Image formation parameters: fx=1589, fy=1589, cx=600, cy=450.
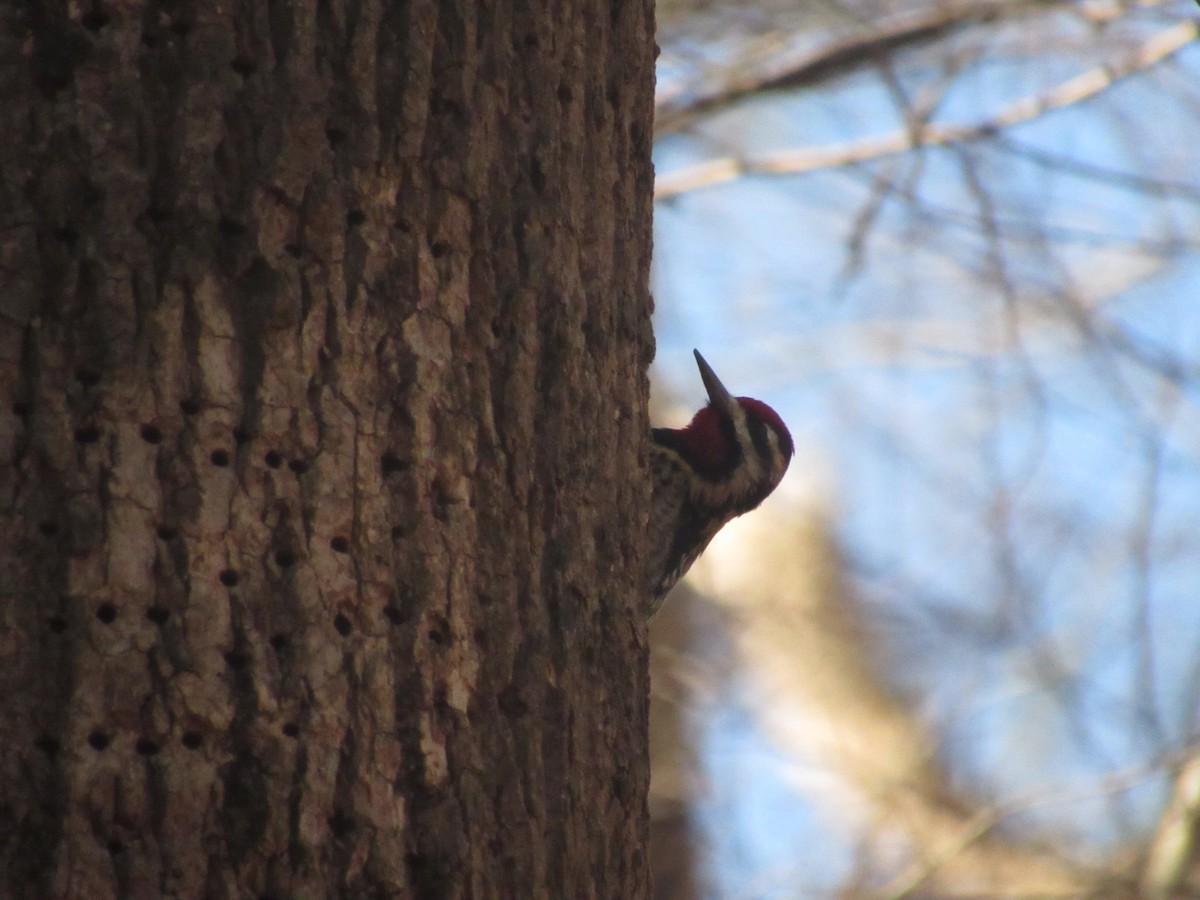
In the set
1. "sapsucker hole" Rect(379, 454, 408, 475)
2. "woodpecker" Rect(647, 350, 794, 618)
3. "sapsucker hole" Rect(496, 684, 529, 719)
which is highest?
"woodpecker" Rect(647, 350, 794, 618)

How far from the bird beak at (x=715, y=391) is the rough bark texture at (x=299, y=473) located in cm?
207

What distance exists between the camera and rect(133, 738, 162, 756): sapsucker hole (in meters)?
1.93

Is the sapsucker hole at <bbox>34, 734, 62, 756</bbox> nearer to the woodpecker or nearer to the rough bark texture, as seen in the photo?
the rough bark texture

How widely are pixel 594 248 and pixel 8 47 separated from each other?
90 centimetres

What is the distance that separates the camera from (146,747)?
193 cm

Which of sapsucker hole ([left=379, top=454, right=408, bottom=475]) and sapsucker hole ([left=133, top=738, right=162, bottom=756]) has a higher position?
sapsucker hole ([left=379, top=454, right=408, bottom=475])

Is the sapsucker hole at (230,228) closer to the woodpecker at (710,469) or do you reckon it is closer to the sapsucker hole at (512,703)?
the sapsucker hole at (512,703)

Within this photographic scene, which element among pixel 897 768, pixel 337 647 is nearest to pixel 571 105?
pixel 337 647

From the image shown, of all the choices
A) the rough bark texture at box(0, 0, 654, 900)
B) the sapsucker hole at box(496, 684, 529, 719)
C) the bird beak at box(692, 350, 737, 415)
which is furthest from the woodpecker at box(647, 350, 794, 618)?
the sapsucker hole at box(496, 684, 529, 719)

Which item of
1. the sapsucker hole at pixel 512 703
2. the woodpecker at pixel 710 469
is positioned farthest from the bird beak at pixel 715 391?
the sapsucker hole at pixel 512 703

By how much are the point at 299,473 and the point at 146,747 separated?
0.40m

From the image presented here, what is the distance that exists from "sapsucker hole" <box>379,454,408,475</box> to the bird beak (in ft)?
7.65

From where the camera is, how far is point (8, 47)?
2.10 metres

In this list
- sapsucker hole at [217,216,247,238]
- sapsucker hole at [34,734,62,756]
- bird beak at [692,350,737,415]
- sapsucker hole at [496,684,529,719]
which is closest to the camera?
sapsucker hole at [34,734,62,756]
